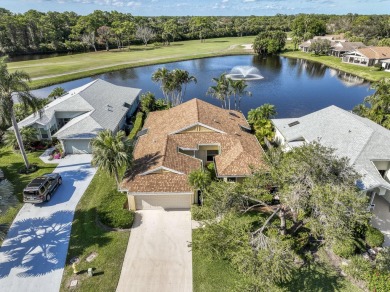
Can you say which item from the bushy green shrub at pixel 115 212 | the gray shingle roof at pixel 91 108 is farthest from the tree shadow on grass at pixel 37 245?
the gray shingle roof at pixel 91 108

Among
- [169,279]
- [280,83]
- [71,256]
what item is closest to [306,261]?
[169,279]

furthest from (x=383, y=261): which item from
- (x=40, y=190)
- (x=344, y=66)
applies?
(x=344, y=66)

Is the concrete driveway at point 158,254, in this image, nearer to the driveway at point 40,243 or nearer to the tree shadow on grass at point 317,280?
the driveway at point 40,243

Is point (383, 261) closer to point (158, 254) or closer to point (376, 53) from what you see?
point (158, 254)

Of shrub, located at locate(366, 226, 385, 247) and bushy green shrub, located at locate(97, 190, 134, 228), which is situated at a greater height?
bushy green shrub, located at locate(97, 190, 134, 228)

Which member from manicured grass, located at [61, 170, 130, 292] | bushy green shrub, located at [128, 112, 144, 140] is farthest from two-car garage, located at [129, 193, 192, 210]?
bushy green shrub, located at [128, 112, 144, 140]

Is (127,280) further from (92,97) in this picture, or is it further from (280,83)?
(280,83)

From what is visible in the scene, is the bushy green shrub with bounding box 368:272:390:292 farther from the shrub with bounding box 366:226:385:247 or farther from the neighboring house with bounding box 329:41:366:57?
the neighboring house with bounding box 329:41:366:57
